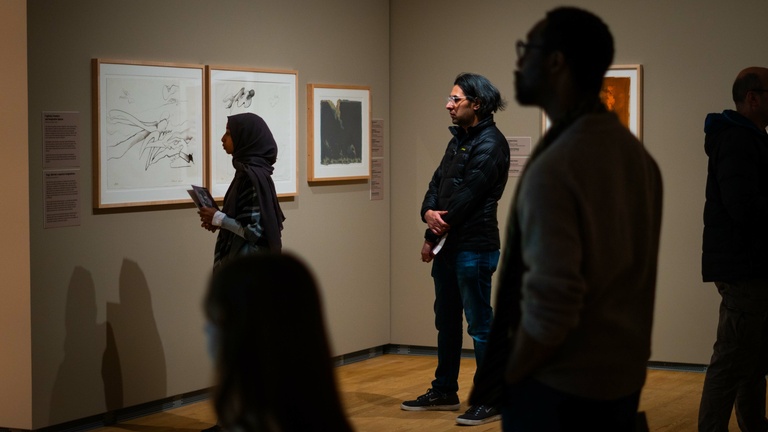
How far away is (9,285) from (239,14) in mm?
2413

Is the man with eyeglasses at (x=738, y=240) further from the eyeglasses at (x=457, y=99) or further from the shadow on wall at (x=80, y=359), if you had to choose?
the shadow on wall at (x=80, y=359)

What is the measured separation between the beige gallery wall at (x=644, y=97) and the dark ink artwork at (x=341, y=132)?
17.4 inches

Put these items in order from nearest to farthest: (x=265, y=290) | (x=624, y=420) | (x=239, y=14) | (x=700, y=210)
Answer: (x=265, y=290)
(x=624, y=420)
(x=239, y=14)
(x=700, y=210)

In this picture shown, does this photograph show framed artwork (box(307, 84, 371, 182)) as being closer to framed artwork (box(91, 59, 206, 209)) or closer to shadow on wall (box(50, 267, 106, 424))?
framed artwork (box(91, 59, 206, 209))

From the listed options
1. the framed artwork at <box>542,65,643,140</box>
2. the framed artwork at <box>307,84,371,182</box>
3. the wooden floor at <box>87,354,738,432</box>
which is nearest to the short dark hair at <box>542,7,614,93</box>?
the wooden floor at <box>87,354,738,432</box>

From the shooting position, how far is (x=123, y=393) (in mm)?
6141

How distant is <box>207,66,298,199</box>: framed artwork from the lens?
21.9ft

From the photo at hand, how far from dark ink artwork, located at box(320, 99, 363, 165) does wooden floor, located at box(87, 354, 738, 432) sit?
5.36ft

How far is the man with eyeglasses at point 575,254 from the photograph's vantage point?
2.40 m

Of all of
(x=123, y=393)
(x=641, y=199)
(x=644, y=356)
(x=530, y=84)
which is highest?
(x=530, y=84)

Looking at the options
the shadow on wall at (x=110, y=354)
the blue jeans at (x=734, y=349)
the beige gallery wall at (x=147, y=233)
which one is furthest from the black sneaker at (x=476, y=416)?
the shadow on wall at (x=110, y=354)

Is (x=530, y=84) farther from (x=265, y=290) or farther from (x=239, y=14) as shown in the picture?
(x=239, y=14)

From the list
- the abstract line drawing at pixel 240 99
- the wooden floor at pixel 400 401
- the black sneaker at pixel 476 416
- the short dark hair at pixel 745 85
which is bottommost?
the wooden floor at pixel 400 401

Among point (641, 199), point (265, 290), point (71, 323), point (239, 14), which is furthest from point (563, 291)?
point (239, 14)
